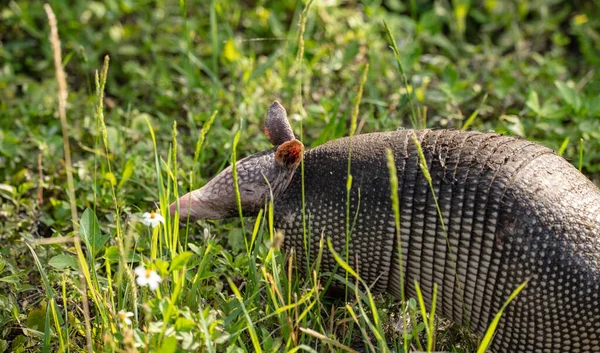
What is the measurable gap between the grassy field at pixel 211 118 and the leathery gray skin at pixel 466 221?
0.24 metres

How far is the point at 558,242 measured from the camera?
11.0 ft

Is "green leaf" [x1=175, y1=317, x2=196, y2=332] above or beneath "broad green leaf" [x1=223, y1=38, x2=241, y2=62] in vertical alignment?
beneath

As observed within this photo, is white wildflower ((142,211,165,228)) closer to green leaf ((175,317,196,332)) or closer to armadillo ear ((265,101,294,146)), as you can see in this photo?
Result: green leaf ((175,317,196,332))

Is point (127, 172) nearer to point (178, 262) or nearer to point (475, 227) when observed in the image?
point (178, 262)

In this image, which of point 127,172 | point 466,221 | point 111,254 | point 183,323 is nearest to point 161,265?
point 183,323

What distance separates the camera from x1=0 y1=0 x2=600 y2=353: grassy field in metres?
3.66

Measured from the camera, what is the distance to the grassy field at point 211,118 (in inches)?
144

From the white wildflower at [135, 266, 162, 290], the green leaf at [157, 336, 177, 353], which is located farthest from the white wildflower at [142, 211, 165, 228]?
the green leaf at [157, 336, 177, 353]

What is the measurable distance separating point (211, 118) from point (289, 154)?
0.63m

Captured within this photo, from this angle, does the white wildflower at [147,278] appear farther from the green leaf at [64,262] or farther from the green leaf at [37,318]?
the green leaf at [37,318]

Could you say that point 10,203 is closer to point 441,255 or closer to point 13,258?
point 13,258

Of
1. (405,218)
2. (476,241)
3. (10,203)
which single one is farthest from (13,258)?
(476,241)

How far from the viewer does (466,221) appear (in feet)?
11.5

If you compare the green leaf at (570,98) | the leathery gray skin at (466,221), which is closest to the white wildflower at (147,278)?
the leathery gray skin at (466,221)
